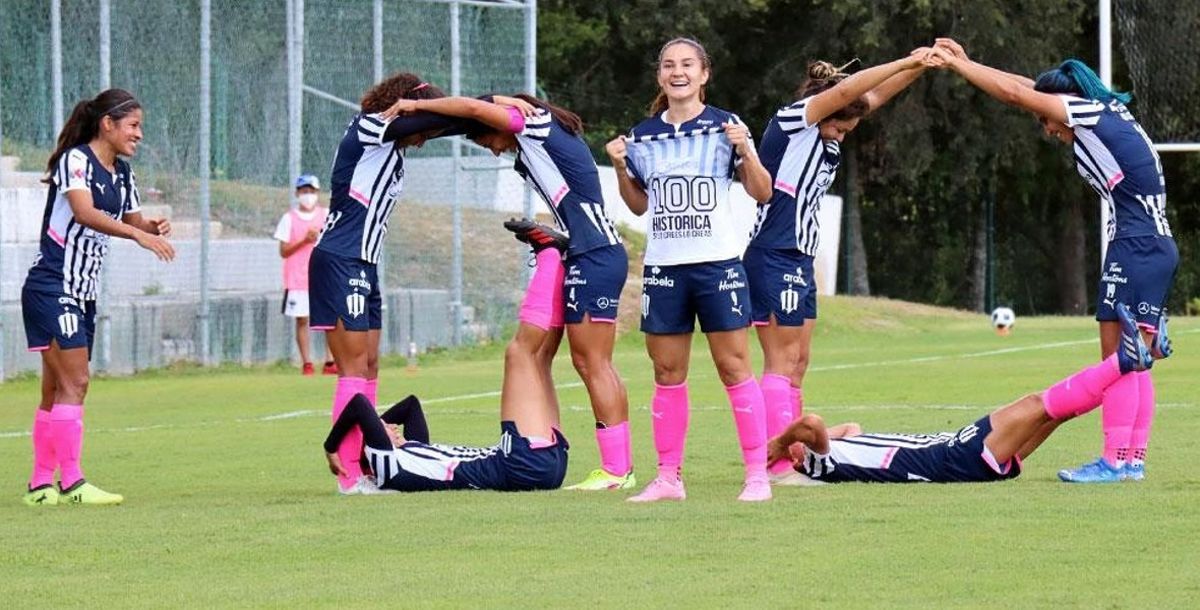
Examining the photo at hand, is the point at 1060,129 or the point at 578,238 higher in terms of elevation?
the point at 1060,129

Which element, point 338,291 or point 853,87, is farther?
point 338,291

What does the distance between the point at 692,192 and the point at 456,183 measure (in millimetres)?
16028

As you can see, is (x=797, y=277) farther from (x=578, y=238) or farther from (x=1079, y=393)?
(x=1079, y=393)

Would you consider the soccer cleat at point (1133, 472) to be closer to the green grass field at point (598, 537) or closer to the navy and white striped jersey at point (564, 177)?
the green grass field at point (598, 537)

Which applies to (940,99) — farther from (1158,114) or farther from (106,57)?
(106,57)

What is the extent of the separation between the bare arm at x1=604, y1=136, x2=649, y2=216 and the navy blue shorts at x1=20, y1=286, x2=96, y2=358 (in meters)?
2.96

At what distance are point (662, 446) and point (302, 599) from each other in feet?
10.1

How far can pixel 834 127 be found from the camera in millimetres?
11227

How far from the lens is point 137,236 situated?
35.9ft

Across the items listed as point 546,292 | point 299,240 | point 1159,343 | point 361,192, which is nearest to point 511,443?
point 546,292

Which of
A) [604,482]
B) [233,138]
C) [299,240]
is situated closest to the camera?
[604,482]

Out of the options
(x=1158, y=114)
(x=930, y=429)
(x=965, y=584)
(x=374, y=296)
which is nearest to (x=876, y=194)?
(x=1158, y=114)

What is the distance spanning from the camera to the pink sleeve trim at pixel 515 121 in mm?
10859

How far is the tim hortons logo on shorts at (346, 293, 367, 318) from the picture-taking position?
11.4 meters
